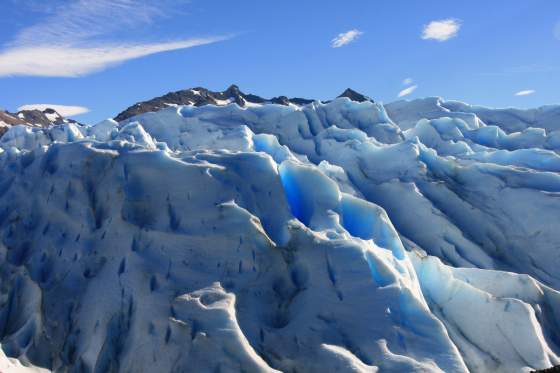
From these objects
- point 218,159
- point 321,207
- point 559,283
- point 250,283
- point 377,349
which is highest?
point 218,159

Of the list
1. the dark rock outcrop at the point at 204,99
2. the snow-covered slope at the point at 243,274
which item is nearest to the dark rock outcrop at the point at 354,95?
the dark rock outcrop at the point at 204,99

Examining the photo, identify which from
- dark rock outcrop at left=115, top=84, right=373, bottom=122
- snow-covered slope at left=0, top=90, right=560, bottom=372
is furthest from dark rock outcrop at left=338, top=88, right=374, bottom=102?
snow-covered slope at left=0, top=90, right=560, bottom=372

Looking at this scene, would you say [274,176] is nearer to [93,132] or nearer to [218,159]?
[218,159]

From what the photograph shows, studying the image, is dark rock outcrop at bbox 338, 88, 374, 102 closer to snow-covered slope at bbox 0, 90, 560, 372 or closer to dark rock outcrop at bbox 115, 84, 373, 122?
dark rock outcrop at bbox 115, 84, 373, 122

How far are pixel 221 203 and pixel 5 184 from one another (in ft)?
29.9

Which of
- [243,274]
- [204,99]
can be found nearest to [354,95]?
[204,99]

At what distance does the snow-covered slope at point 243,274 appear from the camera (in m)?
11.3

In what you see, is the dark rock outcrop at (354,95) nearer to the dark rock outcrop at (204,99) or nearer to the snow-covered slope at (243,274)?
the dark rock outcrop at (204,99)

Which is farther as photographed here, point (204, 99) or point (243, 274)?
point (204, 99)

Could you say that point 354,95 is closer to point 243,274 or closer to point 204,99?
point 204,99

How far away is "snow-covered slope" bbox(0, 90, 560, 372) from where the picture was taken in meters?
11.3

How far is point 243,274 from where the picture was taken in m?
12.6

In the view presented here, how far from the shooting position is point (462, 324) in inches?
537

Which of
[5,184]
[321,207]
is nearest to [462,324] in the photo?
[321,207]
